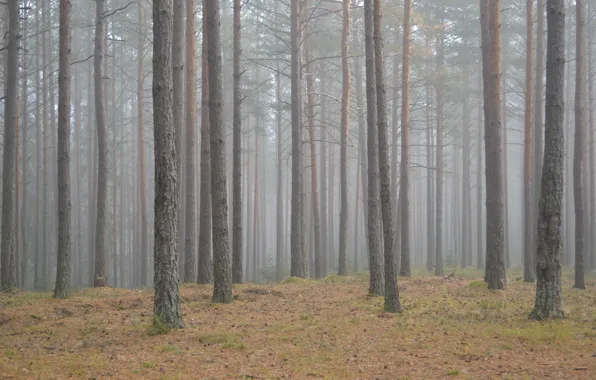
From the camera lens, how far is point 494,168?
1628 cm

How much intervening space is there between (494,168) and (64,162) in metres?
12.3

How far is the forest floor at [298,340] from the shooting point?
734cm

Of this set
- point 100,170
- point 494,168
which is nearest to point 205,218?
point 100,170

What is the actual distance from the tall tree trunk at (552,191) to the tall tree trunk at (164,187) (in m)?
7.05

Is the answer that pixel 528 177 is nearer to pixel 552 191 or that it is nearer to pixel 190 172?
pixel 552 191

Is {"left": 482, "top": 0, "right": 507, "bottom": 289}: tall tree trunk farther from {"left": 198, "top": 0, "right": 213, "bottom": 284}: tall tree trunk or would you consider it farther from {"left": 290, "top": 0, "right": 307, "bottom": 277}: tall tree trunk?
{"left": 198, "top": 0, "right": 213, "bottom": 284}: tall tree trunk

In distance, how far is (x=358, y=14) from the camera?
26406 millimetres

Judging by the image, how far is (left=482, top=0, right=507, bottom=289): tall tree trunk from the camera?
1609 cm

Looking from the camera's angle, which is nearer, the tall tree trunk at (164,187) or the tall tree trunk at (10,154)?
the tall tree trunk at (164,187)

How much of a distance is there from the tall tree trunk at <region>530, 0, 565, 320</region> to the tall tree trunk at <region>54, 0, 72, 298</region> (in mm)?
11811

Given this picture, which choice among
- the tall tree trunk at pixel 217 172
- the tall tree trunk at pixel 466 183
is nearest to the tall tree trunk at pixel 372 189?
the tall tree trunk at pixel 217 172

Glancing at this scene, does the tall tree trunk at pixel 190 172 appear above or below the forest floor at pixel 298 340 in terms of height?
above

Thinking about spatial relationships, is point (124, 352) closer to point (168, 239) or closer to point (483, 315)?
point (168, 239)

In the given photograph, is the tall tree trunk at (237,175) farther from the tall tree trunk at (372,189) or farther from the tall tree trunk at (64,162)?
the tall tree trunk at (64,162)
